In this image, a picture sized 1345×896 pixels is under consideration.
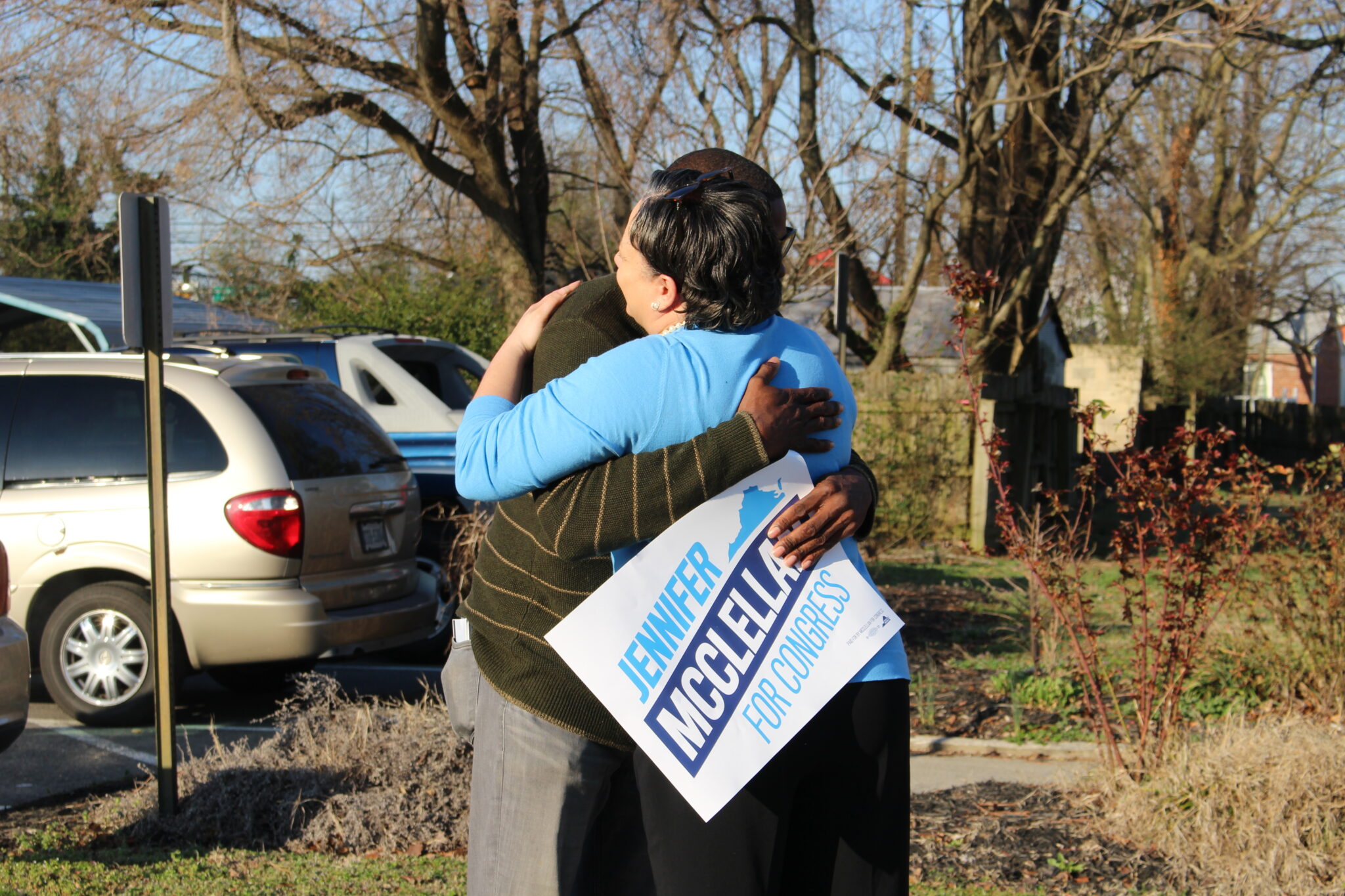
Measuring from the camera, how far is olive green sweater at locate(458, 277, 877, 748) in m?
1.99

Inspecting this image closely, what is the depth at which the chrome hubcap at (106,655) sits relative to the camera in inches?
242

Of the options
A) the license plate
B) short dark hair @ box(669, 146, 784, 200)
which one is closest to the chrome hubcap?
the license plate

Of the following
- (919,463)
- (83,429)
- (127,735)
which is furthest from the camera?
(919,463)

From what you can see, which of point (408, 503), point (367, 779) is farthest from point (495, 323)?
point (367, 779)

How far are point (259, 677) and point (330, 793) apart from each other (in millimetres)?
2872

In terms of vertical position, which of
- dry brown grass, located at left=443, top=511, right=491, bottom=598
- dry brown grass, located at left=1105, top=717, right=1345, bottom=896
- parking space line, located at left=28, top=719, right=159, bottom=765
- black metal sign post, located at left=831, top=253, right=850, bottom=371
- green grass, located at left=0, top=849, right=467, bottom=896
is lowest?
parking space line, located at left=28, top=719, right=159, bottom=765

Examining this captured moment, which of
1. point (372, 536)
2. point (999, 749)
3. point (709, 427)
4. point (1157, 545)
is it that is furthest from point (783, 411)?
point (372, 536)

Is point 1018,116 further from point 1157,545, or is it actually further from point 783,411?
point 783,411

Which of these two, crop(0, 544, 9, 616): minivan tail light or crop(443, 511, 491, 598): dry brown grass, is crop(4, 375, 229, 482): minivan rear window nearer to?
crop(443, 511, 491, 598): dry brown grass

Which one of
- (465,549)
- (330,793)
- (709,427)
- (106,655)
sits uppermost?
(709,427)

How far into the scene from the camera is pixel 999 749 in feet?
18.7

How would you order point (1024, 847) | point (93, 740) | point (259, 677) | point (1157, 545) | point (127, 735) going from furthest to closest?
1. point (259, 677)
2. point (127, 735)
3. point (93, 740)
4. point (1157, 545)
5. point (1024, 847)

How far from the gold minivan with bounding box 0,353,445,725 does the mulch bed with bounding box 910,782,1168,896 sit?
3.02 meters

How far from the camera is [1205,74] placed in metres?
14.8
